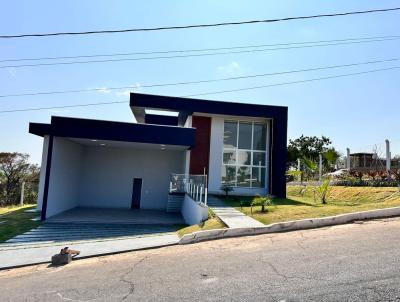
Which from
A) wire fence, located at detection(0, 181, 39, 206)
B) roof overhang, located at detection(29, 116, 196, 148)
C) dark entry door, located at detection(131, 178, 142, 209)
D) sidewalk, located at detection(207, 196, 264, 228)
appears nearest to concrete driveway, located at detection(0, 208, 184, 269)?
sidewalk, located at detection(207, 196, 264, 228)

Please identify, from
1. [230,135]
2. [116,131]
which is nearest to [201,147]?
[230,135]

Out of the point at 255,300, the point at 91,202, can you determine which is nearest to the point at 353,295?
the point at 255,300

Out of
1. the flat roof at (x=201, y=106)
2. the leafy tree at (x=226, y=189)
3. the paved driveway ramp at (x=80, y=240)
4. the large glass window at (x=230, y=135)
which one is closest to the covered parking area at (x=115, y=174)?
the flat roof at (x=201, y=106)

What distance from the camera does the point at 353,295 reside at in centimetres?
488

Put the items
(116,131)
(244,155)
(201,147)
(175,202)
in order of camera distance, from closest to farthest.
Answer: (116,131) → (175,202) → (201,147) → (244,155)

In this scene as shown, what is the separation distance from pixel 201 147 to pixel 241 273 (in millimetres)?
15145

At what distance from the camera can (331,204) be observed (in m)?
15.4

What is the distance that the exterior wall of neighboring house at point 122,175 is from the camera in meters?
23.1

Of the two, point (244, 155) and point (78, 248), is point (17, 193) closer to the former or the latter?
point (244, 155)

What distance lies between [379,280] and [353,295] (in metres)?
0.77

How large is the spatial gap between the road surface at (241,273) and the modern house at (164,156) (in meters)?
8.66

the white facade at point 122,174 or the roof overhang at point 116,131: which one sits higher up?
the roof overhang at point 116,131

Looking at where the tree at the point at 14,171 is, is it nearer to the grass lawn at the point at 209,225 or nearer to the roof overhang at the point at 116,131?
the roof overhang at the point at 116,131

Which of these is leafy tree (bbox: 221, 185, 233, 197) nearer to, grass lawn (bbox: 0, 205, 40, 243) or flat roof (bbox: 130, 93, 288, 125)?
flat roof (bbox: 130, 93, 288, 125)
